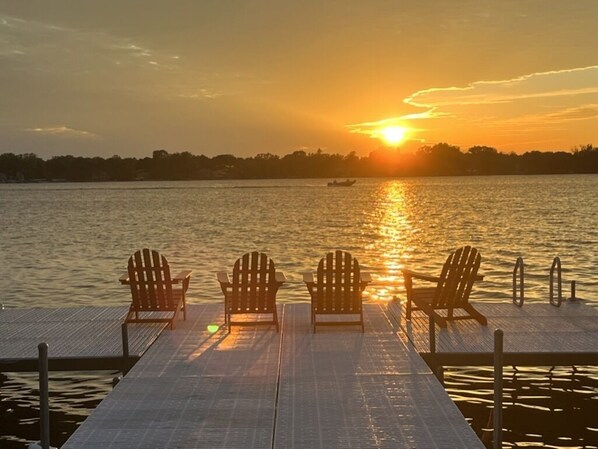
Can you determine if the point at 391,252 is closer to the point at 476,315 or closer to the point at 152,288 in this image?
the point at 476,315

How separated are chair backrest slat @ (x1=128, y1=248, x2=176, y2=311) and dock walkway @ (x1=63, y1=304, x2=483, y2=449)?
75 centimetres

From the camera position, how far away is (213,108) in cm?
5209

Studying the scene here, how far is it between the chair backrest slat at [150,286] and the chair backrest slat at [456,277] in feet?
13.1

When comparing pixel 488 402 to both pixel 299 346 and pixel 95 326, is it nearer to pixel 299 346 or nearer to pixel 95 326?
pixel 299 346

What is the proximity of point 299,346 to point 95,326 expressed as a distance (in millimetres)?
3711

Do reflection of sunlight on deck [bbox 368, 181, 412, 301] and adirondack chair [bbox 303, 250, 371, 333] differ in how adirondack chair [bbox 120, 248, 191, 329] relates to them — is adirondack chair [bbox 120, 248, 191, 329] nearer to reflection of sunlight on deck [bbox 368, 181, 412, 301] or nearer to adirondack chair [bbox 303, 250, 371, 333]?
adirondack chair [bbox 303, 250, 371, 333]

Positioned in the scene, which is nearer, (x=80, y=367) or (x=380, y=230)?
(x=80, y=367)

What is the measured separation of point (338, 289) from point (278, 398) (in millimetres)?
3278

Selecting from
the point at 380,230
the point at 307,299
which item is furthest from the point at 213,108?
the point at 307,299

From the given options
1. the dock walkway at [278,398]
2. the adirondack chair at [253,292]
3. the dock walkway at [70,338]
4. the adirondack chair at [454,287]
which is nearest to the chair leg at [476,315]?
the adirondack chair at [454,287]

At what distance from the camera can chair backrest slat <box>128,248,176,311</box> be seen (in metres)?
11.1

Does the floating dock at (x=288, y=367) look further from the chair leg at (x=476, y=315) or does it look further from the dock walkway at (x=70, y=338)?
the chair leg at (x=476, y=315)

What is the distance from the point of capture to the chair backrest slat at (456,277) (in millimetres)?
11008

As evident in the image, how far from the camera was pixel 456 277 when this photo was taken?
11078mm
